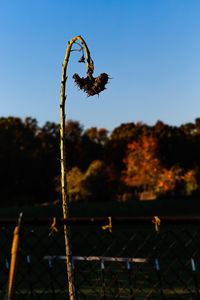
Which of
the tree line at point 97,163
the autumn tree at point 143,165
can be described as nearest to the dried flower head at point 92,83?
the tree line at point 97,163

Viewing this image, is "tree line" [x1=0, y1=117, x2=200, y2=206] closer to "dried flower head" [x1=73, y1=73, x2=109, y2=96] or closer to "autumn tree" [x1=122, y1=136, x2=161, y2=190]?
"autumn tree" [x1=122, y1=136, x2=161, y2=190]

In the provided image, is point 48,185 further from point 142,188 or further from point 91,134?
point 91,134

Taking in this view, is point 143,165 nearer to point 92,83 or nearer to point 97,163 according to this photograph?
point 97,163

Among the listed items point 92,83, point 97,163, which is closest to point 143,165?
point 97,163

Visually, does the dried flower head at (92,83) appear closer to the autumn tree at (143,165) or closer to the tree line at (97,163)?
the tree line at (97,163)

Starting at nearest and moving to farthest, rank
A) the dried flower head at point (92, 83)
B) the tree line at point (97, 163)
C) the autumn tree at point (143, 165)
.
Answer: the dried flower head at point (92, 83)
the tree line at point (97, 163)
the autumn tree at point (143, 165)

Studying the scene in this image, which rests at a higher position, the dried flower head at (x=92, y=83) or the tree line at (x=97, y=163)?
the tree line at (x=97, y=163)

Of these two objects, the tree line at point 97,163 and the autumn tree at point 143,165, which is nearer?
the tree line at point 97,163

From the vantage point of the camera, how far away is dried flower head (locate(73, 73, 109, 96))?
159 inches

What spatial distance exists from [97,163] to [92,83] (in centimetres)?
4411

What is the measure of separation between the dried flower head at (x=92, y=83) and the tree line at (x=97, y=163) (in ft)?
118

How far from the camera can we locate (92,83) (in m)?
4.11

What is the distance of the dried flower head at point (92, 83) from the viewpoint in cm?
404

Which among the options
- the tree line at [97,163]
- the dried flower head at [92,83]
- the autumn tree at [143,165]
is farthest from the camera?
the autumn tree at [143,165]
